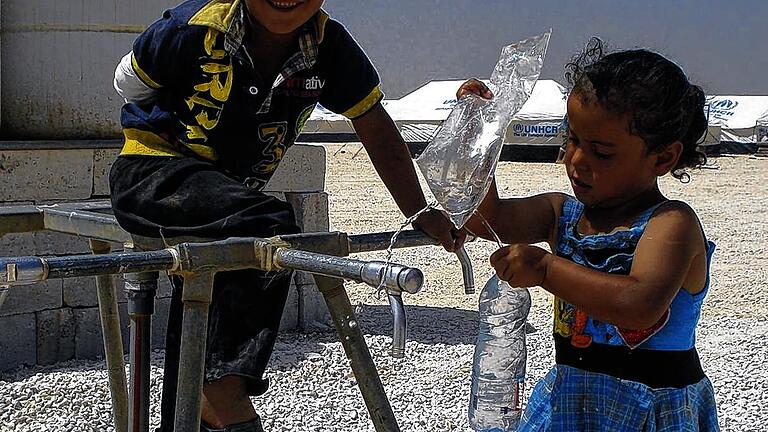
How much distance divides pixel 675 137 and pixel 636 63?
16cm

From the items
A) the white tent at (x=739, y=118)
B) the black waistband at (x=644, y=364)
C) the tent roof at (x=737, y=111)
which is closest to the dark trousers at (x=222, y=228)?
the black waistband at (x=644, y=364)

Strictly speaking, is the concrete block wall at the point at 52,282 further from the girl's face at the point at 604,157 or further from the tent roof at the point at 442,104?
the tent roof at the point at 442,104

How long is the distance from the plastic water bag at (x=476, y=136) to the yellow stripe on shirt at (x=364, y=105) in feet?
1.19

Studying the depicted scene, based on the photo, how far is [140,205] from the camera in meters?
2.03

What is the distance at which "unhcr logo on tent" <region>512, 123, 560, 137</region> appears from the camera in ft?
78.5

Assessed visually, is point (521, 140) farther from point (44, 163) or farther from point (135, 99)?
point (135, 99)

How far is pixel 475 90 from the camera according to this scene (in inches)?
82.4

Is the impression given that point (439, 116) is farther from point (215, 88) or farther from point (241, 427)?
point (241, 427)

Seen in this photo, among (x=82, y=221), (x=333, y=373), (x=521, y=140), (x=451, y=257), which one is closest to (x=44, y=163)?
(x=333, y=373)

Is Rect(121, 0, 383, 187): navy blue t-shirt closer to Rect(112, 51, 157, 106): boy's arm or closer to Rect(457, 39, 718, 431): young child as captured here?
Rect(112, 51, 157, 106): boy's arm

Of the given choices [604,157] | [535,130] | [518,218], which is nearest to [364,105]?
[518,218]

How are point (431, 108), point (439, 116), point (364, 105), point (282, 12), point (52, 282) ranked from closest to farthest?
point (282, 12) → point (364, 105) → point (52, 282) → point (439, 116) → point (431, 108)

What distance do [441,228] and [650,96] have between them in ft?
1.80

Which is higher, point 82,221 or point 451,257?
point 82,221
